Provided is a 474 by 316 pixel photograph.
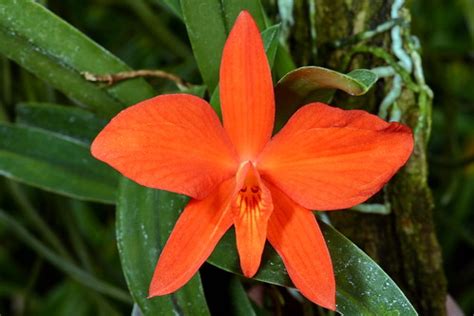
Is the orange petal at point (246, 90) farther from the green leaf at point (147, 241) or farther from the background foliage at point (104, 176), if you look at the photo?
the background foliage at point (104, 176)

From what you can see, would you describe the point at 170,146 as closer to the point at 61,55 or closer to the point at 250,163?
the point at 250,163

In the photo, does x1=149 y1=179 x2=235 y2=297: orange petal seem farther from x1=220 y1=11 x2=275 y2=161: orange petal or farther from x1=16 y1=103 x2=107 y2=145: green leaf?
x1=16 y1=103 x2=107 y2=145: green leaf

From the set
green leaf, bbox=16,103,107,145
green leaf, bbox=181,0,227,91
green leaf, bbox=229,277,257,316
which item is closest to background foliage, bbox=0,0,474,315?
green leaf, bbox=16,103,107,145

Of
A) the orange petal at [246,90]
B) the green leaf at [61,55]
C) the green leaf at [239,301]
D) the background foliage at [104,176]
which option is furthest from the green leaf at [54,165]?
the orange petal at [246,90]

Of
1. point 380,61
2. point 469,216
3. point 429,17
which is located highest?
point 380,61

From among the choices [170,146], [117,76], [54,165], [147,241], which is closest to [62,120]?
[54,165]

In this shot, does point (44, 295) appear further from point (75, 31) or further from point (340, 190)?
point (340, 190)

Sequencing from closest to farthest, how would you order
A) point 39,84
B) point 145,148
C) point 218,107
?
point 145,148
point 218,107
point 39,84

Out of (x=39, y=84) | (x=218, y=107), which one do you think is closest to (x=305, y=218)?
(x=218, y=107)
